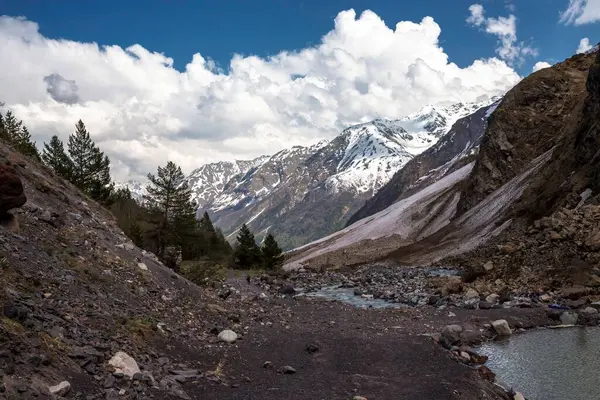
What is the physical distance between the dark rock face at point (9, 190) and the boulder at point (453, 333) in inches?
613

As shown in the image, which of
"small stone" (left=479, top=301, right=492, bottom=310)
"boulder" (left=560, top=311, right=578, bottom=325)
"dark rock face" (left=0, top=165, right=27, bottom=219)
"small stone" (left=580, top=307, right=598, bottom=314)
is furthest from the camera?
"small stone" (left=479, top=301, right=492, bottom=310)

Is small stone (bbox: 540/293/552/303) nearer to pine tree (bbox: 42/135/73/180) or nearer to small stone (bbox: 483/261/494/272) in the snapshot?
small stone (bbox: 483/261/494/272)

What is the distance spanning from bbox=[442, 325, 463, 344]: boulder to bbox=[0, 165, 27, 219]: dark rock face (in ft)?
51.1

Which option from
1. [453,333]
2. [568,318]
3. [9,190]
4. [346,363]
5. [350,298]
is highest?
[9,190]

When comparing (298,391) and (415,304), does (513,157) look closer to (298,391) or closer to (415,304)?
(415,304)

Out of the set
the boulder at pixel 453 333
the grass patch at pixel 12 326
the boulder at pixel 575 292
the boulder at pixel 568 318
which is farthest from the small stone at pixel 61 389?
the boulder at pixel 575 292

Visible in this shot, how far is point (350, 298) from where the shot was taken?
35031mm

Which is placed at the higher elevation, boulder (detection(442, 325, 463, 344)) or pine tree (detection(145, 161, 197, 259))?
pine tree (detection(145, 161, 197, 259))

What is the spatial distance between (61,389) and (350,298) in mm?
28542

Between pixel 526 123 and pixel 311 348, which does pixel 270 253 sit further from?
pixel 311 348

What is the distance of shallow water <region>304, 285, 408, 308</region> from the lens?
30109 mm

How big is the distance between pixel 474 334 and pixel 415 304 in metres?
10.4

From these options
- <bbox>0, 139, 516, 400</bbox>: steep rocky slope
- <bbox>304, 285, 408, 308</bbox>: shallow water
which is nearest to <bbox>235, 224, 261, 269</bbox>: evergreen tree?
<bbox>304, 285, 408, 308</bbox>: shallow water

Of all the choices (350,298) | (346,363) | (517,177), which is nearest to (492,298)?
(350,298)
